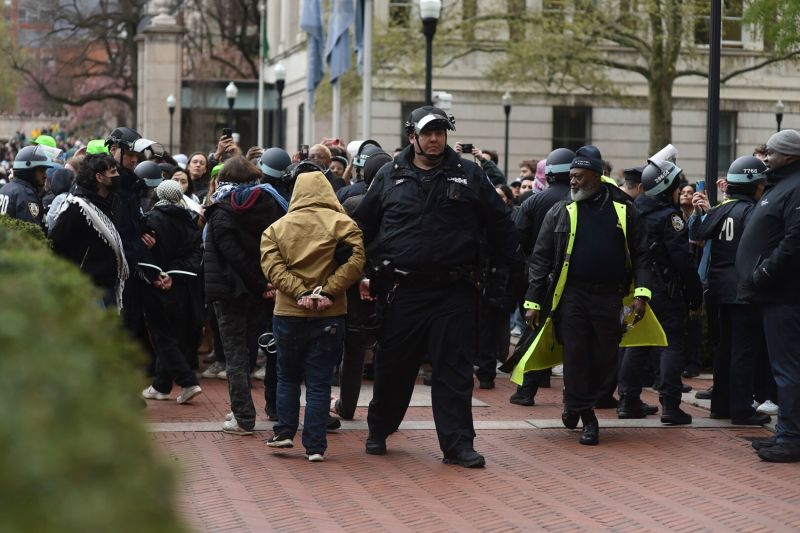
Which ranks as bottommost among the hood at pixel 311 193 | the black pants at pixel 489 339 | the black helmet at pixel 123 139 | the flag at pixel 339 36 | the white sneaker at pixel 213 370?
the white sneaker at pixel 213 370

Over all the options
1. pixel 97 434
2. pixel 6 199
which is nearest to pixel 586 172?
pixel 6 199

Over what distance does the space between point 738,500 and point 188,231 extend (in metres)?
5.70

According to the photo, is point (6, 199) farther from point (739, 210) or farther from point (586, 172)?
point (739, 210)

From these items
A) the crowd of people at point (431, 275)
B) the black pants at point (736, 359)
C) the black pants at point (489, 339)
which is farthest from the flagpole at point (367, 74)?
the black pants at point (736, 359)

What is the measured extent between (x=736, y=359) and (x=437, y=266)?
2.93 m

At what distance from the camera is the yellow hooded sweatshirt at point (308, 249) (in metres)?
8.70

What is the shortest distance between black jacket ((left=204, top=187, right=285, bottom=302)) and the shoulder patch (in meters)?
2.88

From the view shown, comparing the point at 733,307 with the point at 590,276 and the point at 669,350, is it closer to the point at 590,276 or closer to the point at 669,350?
the point at 669,350

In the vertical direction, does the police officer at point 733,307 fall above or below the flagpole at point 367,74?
below

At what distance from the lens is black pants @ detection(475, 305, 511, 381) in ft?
41.3

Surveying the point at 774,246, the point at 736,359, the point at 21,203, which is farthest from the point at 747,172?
the point at 21,203

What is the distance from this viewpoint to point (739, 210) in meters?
10.6

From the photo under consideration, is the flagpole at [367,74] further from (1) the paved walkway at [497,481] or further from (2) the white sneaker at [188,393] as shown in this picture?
(1) the paved walkway at [497,481]

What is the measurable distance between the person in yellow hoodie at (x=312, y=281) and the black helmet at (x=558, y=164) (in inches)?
133
